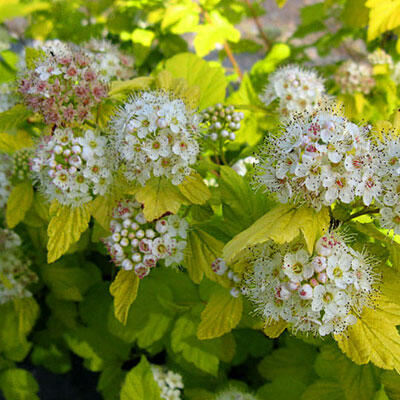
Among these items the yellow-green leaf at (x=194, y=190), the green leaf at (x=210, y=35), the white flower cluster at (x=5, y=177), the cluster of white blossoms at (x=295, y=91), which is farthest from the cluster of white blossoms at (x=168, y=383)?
the green leaf at (x=210, y=35)

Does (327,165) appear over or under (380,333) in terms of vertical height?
over

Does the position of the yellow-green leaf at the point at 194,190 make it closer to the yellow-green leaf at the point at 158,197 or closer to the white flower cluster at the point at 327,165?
the yellow-green leaf at the point at 158,197

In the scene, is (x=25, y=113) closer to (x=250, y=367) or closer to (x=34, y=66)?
(x=34, y=66)

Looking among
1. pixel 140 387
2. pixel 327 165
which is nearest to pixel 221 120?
pixel 327 165

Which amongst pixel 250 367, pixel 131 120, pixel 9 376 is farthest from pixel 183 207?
pixel 9 376

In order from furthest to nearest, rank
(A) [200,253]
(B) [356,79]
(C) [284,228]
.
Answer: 1. (B) [356,79]
2. (A) [200,253]
3. (C) [284,228]

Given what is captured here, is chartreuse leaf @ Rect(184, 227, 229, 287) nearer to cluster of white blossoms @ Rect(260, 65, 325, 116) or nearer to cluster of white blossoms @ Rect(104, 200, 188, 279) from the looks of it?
cluster of white blossoms @ Rect(104, 200, 188, 279)

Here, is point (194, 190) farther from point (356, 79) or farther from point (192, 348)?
point (356, 79)
